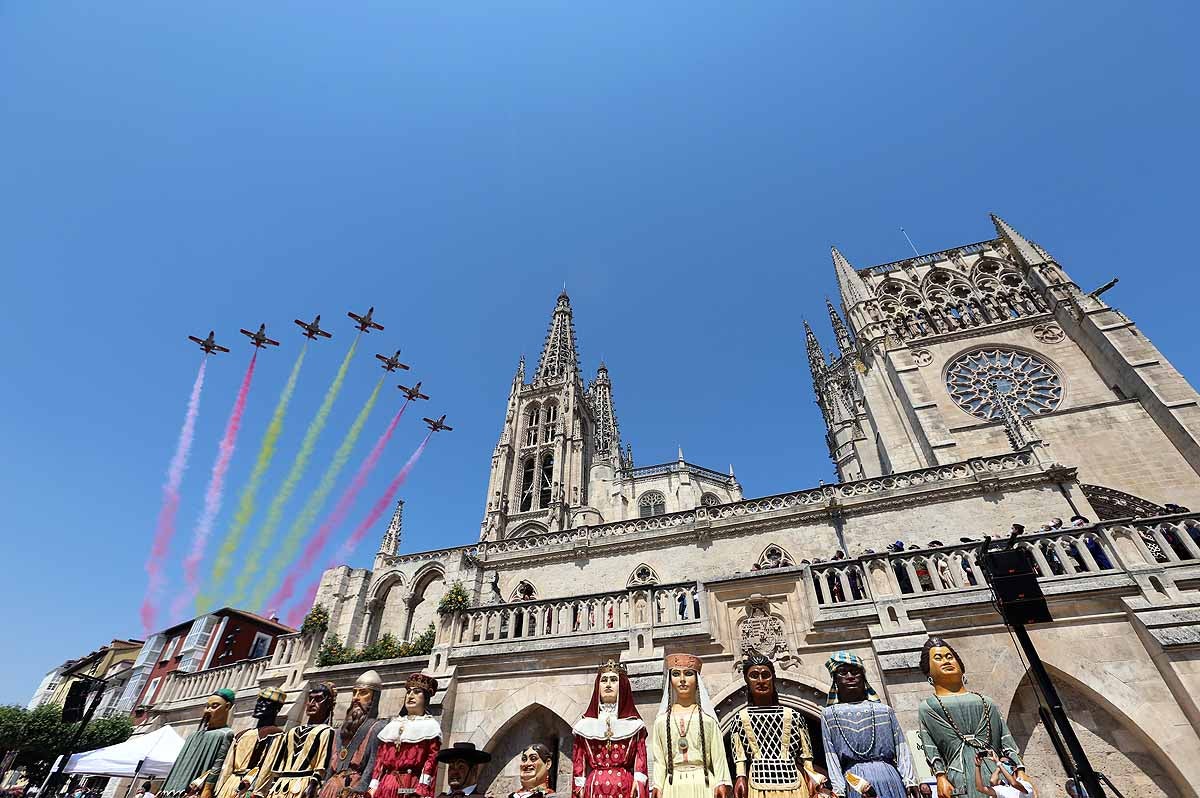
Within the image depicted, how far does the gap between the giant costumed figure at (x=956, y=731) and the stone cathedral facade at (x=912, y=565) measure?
2970 mm

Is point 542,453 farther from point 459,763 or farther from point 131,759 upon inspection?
point 459,763

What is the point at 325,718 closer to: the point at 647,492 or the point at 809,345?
the point at 647,492

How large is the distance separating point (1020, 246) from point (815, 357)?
67.4ft

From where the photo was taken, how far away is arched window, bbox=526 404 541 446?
151ft

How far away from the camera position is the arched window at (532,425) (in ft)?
151

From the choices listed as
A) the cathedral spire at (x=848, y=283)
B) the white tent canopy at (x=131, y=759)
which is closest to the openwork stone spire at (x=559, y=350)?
the cathedral spire at (x=848, y=283)

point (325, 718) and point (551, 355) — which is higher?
point (551, 355)

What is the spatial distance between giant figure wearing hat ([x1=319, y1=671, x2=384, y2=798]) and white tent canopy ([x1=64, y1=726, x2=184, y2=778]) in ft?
29.7

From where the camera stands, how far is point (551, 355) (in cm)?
5362

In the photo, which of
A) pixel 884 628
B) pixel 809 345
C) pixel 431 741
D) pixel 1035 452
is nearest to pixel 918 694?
pixel 884 628

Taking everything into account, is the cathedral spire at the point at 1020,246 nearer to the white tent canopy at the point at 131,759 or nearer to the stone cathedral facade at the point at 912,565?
the stone cathedral facade at the point at 912,565

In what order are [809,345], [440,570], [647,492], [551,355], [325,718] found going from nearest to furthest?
[325,718]
[440,570]
[647,492]
[809,345]
[551,355]

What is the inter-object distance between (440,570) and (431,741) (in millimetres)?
17699

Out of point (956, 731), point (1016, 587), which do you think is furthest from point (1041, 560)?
point (956, 731)
